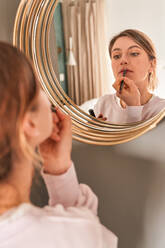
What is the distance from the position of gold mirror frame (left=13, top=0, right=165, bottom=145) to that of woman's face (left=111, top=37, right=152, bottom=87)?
0.17 meters

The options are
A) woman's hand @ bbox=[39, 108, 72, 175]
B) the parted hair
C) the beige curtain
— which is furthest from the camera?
the beige curtain

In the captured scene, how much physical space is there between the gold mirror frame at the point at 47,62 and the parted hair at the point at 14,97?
1.29 feet

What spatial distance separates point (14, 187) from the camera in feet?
2.05

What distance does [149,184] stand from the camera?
0.88 meters

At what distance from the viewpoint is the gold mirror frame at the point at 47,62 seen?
945mm

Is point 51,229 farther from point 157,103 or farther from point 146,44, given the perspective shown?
point 146,44

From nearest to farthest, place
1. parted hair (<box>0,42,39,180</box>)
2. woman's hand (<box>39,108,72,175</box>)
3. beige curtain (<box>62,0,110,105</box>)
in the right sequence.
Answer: parted hair (<box>0,42,39,180</box>)
woman's hand (<box>39,108,72,175</box>)
beige curtain (<box>62,0,110,105</box>)

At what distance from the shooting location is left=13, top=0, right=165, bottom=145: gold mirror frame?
95 centimetres

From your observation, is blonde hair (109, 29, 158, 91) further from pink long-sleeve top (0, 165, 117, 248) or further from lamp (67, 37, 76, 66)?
pink long-sleeve top (0, 165, 117, 248)

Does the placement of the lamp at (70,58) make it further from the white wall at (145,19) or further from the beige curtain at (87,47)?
the white wall at (145,19)

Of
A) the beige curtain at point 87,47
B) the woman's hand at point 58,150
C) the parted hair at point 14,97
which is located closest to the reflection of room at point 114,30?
the beige curtain at point 87,47

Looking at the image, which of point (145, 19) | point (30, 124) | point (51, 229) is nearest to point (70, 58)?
point (145, 19)

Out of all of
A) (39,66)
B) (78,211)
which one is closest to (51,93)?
(39,66)

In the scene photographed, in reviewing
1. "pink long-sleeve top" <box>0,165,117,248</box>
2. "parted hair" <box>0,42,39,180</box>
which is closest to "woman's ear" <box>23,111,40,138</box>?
"parted hair" <box>0,42,39,180</box>
